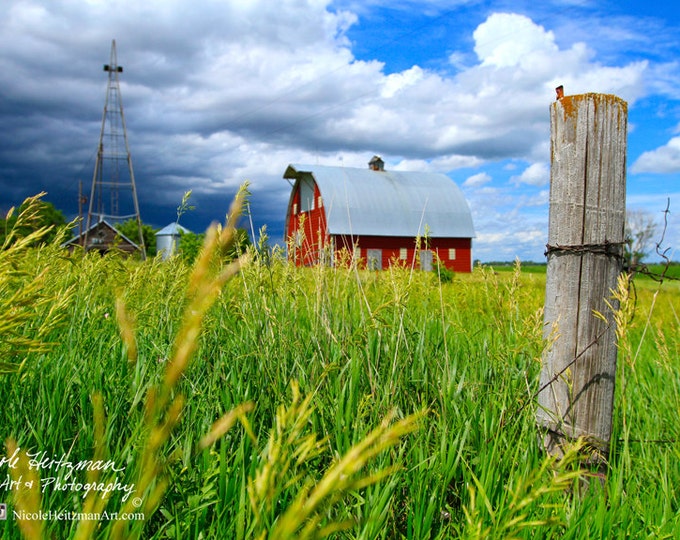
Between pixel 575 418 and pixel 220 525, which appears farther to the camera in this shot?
pixel 575 418

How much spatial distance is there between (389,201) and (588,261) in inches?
1265

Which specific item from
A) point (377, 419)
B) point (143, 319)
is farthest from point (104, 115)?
point (377, 419)

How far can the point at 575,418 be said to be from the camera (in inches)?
109

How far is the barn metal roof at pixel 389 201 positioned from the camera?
3253 centimetres

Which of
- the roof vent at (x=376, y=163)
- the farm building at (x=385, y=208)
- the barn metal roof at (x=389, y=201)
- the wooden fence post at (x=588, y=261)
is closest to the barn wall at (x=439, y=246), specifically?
the farm building at (x=385, y=208)

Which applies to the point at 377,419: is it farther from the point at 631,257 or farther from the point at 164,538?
the point at 631,257

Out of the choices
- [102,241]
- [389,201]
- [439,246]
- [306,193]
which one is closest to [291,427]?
[389,201]

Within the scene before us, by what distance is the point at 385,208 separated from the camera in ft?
112

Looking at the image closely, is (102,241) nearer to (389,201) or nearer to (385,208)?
(385,208)

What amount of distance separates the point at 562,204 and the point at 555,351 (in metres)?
0.76

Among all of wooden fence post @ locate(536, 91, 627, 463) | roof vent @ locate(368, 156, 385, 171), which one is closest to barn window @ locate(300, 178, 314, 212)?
roof vent @ locate(368, 156, 385, 171)

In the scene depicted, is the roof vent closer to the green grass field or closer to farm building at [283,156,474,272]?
farm building at [283,156,474,272]

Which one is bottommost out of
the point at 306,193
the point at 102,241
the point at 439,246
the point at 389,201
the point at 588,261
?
the point at 588,261

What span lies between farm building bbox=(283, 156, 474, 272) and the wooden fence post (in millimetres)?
27240
